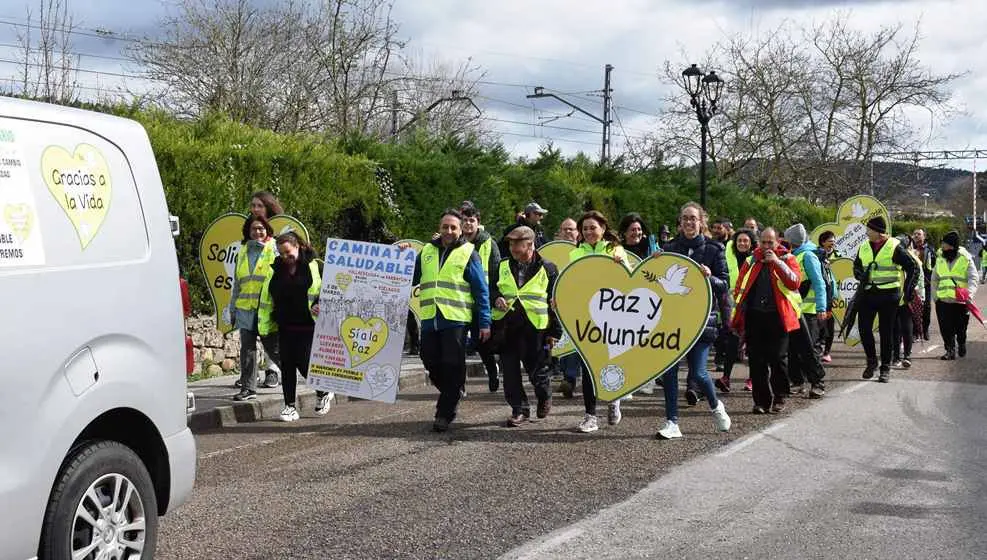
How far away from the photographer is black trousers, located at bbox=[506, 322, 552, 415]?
9680mm

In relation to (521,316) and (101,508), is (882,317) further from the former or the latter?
(101,508)

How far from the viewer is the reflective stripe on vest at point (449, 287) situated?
9336mm

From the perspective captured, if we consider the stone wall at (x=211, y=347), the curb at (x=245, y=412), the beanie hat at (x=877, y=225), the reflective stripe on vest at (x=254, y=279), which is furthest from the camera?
the stone wall at (x=211, y=347)

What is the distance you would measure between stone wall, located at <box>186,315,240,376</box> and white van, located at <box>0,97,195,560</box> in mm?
8411

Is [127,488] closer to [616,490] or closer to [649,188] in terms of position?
[616,490]

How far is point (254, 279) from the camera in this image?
34.9 ft

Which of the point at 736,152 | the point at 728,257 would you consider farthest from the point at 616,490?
the point at 736,152

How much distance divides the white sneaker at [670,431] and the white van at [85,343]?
463 cm

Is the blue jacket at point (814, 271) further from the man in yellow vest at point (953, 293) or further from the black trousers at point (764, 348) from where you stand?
the man in yellow vest at point (953, 293)

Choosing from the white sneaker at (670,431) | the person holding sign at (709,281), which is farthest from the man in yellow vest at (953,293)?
the white sneaker at (670,431)

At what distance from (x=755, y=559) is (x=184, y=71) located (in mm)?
22617

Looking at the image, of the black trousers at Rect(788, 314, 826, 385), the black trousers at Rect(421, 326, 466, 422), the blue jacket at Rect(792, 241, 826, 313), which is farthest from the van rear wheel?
the blue jacket at Rect(792, 241, 826, 313)

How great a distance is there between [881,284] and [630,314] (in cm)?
475

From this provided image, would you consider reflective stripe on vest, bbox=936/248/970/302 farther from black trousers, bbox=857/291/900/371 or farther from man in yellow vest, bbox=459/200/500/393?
man in yellow vest, bbox=459/200/500/393
